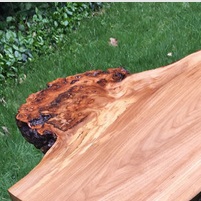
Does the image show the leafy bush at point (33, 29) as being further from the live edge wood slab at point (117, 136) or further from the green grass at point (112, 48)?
the live edge wood slab at point (117, 136)

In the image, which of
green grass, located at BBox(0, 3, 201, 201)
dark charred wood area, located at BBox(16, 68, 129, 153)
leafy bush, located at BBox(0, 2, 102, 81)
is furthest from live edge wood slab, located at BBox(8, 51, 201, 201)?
leafy bush, located at BBox(0, 2, 102, 81)

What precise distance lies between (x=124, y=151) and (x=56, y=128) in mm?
275

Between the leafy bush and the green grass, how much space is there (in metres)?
0.09

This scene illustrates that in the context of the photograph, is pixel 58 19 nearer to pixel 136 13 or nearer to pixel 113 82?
pixel 136 13

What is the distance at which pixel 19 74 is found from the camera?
3705 mm

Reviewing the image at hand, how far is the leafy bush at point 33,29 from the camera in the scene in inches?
148

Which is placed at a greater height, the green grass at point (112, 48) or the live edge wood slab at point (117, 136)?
the live edge wood slab at point (117, 136)

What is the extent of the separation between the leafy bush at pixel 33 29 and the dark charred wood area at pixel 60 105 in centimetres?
160

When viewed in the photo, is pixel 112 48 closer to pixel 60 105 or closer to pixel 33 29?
pixel 33 29

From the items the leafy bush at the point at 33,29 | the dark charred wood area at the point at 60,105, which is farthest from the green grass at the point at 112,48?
the dark charred wood area at the point at 60,105

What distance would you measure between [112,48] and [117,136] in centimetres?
211

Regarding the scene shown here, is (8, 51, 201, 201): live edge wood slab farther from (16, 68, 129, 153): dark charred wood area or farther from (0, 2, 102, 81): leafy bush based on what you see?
(0, 2, 102, 81): leafy bush

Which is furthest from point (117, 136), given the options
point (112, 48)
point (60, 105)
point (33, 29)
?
point (33, 29)

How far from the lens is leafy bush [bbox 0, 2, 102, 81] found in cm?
377
